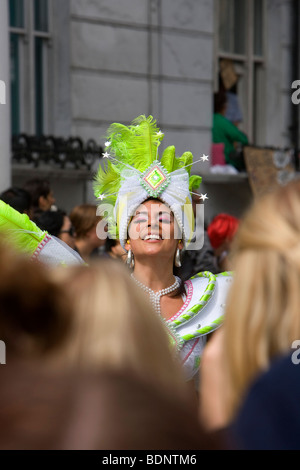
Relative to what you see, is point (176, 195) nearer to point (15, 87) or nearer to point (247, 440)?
point (247, 440)

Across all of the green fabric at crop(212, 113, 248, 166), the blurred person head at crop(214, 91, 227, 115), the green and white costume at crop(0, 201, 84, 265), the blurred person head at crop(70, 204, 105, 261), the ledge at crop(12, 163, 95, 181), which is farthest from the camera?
the blurred person head at crop(214, 91, 227, 115)

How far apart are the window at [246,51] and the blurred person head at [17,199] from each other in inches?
206

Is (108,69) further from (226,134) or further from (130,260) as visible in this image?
(130,260)

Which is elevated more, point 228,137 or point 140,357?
point 228,137

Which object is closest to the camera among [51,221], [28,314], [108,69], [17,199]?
[28,314]

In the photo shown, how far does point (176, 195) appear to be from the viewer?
3.56 meters

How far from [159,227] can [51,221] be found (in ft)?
6.64

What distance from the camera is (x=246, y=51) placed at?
10.4 m

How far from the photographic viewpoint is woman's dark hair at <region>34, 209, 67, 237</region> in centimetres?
533

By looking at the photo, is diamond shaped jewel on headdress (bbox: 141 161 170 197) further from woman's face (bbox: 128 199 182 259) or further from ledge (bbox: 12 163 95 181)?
ledge (bbox: 12 163 95 181)

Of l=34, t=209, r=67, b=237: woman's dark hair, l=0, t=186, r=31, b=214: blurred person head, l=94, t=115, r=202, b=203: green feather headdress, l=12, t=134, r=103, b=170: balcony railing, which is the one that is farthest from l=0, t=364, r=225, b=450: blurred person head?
l=12, t=134, r=103, b=170: balcony railing

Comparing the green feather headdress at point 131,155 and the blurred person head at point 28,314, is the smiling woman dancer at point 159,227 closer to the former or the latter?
the green feather headdress at point 131,155

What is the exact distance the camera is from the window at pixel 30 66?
8.59m

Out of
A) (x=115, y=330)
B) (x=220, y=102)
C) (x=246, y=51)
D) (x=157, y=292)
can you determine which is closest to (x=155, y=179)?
(x=157, y=292)
